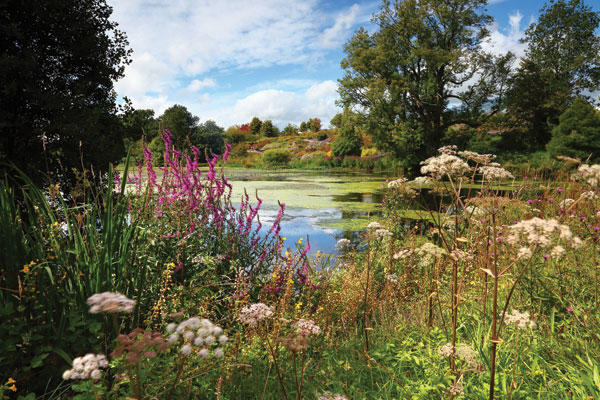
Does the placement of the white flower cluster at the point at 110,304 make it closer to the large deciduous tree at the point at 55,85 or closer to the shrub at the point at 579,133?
the large deciduous tree at the point at 55,85

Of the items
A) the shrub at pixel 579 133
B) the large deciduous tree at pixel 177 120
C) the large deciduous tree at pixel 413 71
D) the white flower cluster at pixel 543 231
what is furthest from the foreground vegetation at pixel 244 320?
the large deciduous tree at pixel 177 120

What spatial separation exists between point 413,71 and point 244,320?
20.3m

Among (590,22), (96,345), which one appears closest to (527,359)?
(96,345)

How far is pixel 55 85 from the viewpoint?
5.15 meters

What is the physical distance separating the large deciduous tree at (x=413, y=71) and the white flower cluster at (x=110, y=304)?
1730 cm

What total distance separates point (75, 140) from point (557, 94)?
28.4 m

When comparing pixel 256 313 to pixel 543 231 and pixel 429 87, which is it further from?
pixel 429 87

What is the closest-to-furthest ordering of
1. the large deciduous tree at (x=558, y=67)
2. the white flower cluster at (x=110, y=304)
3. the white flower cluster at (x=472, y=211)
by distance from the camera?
the white flower cluster at (x=110, y=304)
the white flower cluster at (x=472, y=211)
the large deciduous tree at (x=558, y=67)

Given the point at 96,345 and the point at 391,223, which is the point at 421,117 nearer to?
the point at 391,223

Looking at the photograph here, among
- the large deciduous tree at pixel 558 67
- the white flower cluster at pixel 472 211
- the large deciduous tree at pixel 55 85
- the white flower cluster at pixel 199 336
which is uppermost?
the large deciduous tree at pixel 558 67

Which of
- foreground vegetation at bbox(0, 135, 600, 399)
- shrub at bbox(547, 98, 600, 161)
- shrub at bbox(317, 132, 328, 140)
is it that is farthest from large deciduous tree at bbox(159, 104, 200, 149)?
shrub at bbox(547, 98, 600, 161)

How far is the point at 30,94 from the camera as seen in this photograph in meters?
4.62

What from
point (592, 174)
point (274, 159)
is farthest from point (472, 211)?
point (274, 159)

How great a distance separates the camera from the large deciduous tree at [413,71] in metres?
17.4
